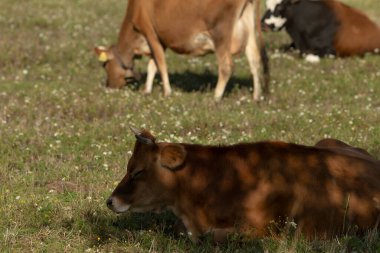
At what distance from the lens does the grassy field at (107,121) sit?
7445mm

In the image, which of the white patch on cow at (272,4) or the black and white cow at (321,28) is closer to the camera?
the black and white cow at (321,28)

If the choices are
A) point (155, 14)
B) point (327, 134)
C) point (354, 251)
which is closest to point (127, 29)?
point (155, 14)

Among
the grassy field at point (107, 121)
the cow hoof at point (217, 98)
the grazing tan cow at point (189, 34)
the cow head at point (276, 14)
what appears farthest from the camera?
the cow head at point (276, 14)

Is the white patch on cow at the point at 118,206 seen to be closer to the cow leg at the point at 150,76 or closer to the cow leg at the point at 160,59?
the cow leg at the point at 160,59

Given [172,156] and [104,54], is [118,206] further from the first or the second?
[104,54]

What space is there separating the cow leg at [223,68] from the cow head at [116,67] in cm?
231

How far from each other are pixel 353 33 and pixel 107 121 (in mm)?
9372

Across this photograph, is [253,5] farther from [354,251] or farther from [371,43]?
[354,251]

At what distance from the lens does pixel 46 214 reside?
7.93 metres

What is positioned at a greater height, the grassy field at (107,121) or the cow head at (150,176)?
the cow head at (150,176)

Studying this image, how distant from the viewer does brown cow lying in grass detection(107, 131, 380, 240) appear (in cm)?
715

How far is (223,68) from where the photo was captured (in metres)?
15.3

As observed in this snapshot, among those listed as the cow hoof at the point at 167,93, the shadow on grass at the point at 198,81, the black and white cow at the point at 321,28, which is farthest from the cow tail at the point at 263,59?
the black and white cow at the point at 321,28

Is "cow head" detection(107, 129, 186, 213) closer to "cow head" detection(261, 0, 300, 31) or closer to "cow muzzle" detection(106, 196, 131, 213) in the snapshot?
"cow muzzle" detection(106, 196, 131, 213)
